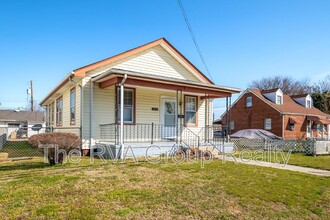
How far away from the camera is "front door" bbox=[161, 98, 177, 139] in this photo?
45.9 ft

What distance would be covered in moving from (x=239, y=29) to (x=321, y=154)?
8.95 metres

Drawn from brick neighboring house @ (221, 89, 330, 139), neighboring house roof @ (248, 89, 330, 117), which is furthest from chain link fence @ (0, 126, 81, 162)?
neighboring house roof @ (248, 89, 330, 117)

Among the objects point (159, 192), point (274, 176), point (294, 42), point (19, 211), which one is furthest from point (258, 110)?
point (19, 211)

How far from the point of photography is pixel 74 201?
15.3 ft

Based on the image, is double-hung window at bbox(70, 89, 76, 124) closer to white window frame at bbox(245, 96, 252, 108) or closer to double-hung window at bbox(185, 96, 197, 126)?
double-hung window at bbox(185, 96, 197, 126)

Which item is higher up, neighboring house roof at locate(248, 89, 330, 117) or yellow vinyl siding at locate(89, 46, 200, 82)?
yellow vinyl siding at locate(89, 46, 200, 82)

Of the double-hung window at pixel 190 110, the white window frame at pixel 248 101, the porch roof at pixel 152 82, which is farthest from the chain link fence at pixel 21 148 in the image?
the white window frame at pixel 248 101

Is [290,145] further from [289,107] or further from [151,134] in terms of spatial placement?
[289,107]

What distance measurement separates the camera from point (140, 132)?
13.1 meters

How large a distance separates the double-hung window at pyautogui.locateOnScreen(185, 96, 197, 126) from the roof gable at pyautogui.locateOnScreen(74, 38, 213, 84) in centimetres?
130

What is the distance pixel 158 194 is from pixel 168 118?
9.04 meters

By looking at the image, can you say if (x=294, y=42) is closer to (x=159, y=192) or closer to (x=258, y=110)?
(x=159, y=192)

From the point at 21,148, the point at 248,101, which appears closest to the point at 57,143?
the point at 21,148

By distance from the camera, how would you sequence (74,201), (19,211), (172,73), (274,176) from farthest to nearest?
(172,73) < (274,176) < (74,201) < (19,211)
